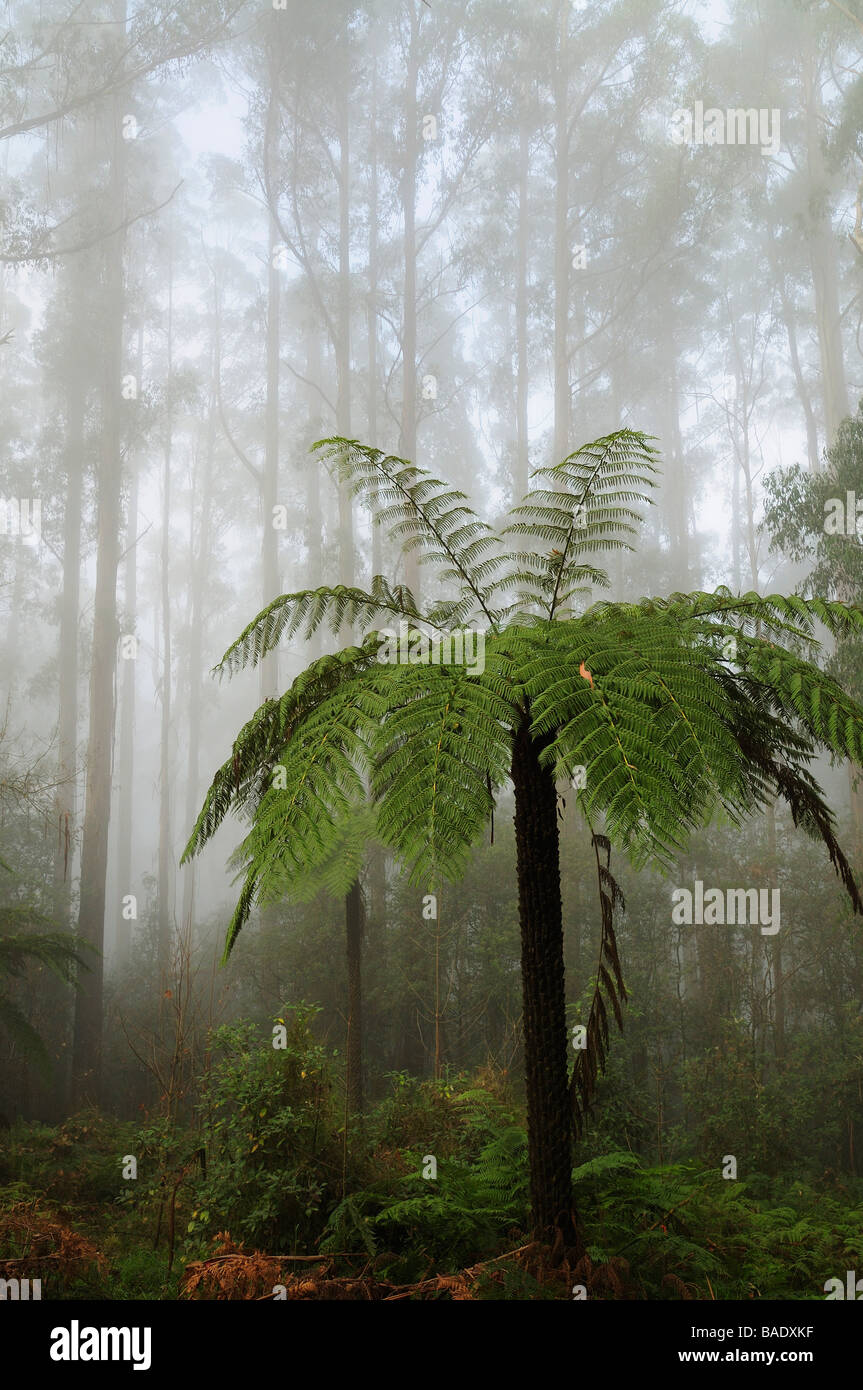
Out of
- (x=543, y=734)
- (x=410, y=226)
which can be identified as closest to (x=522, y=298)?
(x=410, y=226)

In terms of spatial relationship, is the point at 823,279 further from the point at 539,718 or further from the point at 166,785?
the point at 539,718

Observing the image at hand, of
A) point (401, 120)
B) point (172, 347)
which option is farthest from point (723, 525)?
point (172, 347)

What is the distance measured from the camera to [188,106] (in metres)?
20.2

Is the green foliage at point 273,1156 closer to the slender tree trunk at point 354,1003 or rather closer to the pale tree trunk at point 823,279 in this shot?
the slender tree trunk at point 354,1003

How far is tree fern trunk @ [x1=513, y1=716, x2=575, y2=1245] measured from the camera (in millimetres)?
2678

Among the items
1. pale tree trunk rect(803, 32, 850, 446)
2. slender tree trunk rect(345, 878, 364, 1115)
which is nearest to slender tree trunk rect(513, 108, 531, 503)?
pale tree trunk rect(803, 32, 850, 446)

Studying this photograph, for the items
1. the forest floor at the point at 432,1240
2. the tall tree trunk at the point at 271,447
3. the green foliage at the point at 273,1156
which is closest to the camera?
the forest floor at the point at 432,1240

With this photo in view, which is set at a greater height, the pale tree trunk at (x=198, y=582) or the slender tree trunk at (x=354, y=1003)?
the pale tree trunk at (x=198, y=582)

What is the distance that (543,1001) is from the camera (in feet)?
8.87

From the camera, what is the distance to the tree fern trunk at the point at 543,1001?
8.79 ft

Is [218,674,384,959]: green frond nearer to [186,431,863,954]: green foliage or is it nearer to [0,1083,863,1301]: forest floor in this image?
[186,431,863,954]: green foliage

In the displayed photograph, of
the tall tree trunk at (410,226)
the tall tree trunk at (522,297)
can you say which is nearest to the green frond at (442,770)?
the tall tree trunk at (410,226)
